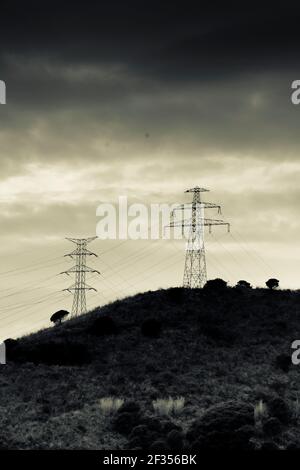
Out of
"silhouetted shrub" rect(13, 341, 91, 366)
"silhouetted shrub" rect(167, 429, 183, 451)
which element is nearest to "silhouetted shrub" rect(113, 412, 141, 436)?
"silhouetted shrub" rect(167, 429, 183, 451)

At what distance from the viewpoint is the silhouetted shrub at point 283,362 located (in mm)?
43431

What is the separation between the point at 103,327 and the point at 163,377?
12858mm

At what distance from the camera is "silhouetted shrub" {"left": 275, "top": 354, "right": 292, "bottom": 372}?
43431mm

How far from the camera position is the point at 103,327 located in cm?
5197

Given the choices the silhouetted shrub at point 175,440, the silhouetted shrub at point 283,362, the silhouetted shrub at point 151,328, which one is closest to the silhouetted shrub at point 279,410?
the silhouetted shrub at point 175,440

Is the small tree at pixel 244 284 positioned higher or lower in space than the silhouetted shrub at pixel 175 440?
higher

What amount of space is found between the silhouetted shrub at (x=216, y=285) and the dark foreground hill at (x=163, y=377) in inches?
20.0

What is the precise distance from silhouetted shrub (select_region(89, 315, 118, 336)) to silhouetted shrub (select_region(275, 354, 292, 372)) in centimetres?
1487

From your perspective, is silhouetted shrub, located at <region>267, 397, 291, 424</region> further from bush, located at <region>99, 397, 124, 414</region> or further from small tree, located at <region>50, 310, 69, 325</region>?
small tree, located at <region>50, 310, 69, 325</region>

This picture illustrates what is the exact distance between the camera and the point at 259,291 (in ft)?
217

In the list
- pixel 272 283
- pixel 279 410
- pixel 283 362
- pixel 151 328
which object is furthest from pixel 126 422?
pixel 272 283

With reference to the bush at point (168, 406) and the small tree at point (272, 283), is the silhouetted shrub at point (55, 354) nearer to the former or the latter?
the bush at point (168, 406)
